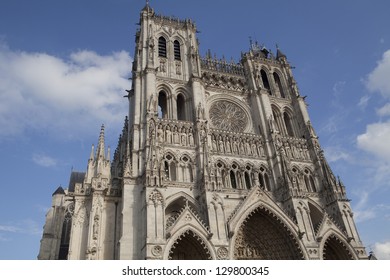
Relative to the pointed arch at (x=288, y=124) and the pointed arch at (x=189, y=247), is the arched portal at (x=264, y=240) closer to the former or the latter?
the pointed arch at (x=189, y=247)

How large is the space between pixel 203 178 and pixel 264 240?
6385 mm

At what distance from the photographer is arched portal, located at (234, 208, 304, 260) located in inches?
857

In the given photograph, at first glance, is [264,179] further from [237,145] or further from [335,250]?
[335,250]

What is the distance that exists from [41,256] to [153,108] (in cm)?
1556

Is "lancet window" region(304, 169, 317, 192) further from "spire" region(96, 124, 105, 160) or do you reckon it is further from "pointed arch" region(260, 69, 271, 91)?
"spire" region(96, 124, 105, 160)

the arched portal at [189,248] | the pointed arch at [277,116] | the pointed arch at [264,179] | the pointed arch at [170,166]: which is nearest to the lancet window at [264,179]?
the pointed arch at [264,179]

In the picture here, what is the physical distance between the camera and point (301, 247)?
2117 centimetres

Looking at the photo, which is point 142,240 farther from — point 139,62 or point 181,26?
point 181,26

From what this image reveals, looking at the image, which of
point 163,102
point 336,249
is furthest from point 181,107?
point 336,249

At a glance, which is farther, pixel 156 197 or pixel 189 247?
pixel 189 247

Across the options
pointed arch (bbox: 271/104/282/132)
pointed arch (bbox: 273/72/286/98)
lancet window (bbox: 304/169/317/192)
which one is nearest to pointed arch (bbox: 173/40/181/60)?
pointed arch (bbox: 271/104/282/132)

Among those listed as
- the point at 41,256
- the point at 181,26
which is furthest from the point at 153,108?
the point at 41,256

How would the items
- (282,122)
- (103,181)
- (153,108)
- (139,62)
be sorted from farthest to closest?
(282,122) < (139,62) < (153,108) < (103,181)

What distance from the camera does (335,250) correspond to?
23641 millimetres
